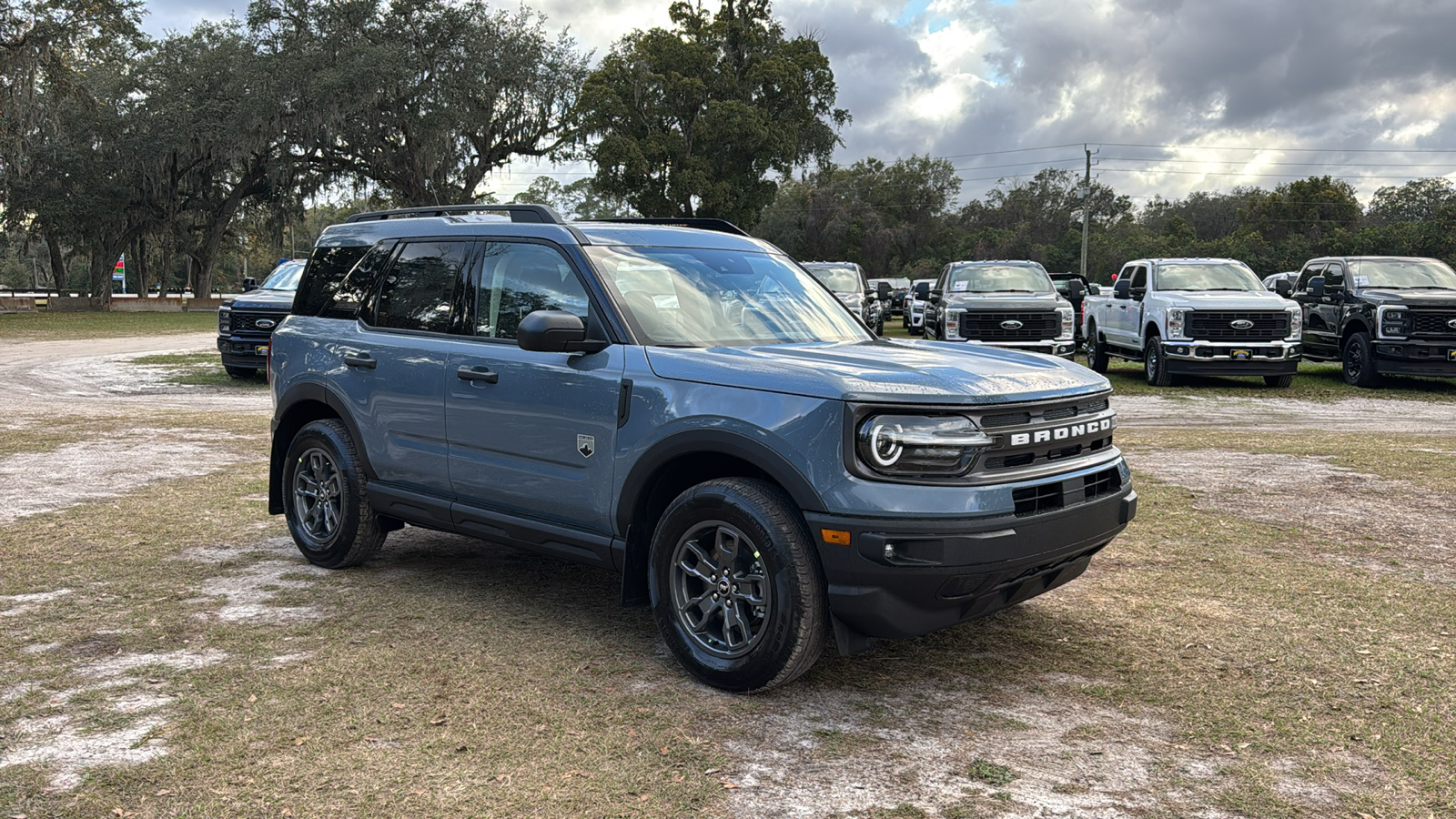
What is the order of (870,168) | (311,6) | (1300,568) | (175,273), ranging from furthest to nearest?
1. (175,273)
2. (870,168)
3. (311,6)
4. (1300,568)

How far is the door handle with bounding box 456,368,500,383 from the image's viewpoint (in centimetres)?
541

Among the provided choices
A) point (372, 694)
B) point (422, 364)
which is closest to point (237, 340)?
point (422, 364)

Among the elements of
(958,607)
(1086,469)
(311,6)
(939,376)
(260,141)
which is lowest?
(958,607)

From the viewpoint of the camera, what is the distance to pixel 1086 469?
464cm

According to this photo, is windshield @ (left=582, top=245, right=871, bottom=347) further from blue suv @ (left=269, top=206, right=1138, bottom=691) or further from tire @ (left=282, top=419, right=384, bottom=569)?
tire @ (left=282, top=419, right=384, bottom=569)

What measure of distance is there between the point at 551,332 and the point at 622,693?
149 centimetres

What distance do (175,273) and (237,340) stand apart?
116 m

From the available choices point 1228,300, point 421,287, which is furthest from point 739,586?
point 1228,300

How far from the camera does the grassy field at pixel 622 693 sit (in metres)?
3.67

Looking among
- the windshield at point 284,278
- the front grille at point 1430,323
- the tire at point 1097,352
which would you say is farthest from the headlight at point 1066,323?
the windshield at point 284,278

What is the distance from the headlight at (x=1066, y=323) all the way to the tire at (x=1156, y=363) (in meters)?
1.17

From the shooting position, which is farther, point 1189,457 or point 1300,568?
point 1189,457

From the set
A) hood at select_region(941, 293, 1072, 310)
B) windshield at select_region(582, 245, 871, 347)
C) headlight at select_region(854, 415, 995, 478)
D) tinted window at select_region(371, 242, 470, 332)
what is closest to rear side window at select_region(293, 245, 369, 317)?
tinted window at select_region(371, 242, 470, 332)

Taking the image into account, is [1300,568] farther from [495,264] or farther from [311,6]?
[311,6]
